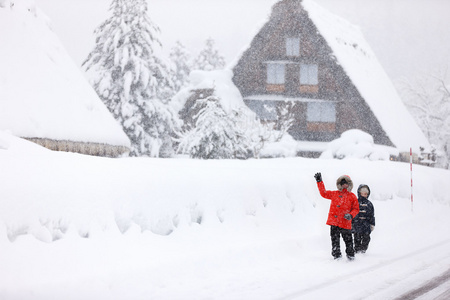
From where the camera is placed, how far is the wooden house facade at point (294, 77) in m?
32.6

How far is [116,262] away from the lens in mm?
6824

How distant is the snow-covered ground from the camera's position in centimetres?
620

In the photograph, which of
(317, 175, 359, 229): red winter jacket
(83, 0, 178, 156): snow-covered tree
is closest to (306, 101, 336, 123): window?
(83, 0, 178, 156): snow-covered tree

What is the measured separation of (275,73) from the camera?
3344cm

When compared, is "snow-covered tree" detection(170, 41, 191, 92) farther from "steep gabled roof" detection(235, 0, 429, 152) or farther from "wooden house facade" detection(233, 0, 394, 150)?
"wooden house facade" detection(233, 0, 394, 150)

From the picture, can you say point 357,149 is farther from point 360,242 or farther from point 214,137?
point 360,242

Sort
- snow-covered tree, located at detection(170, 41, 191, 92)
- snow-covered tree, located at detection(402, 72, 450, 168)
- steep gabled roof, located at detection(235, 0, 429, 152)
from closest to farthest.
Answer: steep gabled roof, located at detection(235, 0, 429, 152)
snow-covered tree, located at detection(402, 72, 450, 168)
snow-covered tree, located at detection(170, 41, 191, 92)

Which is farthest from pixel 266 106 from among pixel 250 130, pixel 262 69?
pixel 250 130

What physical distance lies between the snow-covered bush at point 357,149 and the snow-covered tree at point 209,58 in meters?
27.4

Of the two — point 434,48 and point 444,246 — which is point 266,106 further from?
point 434,48

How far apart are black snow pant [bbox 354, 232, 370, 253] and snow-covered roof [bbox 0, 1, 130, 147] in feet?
24.3

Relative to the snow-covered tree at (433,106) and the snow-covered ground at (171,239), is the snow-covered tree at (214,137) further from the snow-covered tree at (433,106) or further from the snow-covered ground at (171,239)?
the snow-covered tree at (433,106)

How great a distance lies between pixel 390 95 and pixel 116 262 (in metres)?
32.1

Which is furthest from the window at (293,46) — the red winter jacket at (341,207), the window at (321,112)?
the red winter jacket at (341,207)
